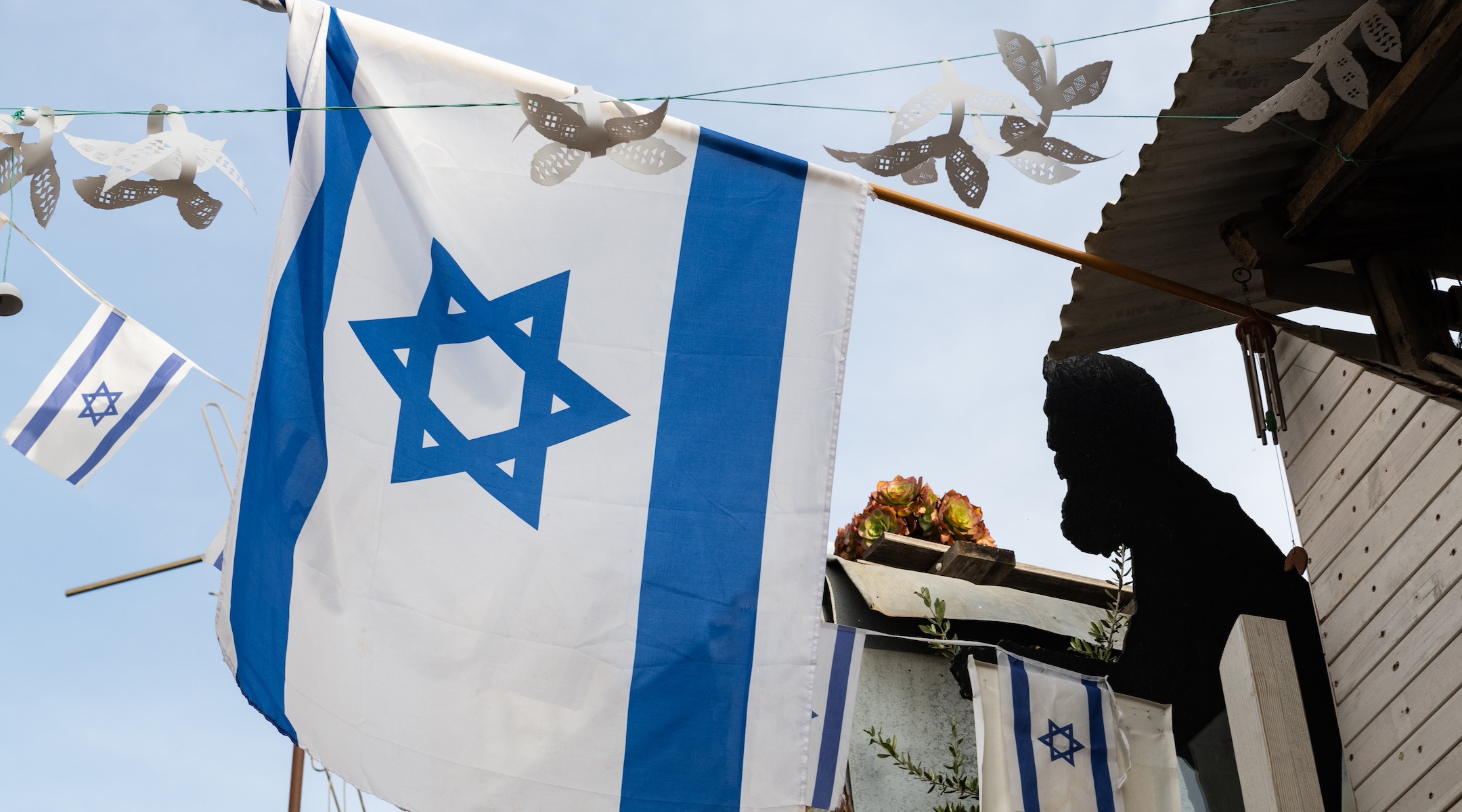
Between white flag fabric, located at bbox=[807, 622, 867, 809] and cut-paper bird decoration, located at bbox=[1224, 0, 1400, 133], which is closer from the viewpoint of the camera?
cut-paper bird decoration, located at bbox=[1224, 0, 1400, 133]

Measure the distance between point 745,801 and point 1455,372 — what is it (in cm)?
304

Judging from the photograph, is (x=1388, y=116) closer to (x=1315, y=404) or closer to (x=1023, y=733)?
(x=1315, y=404)

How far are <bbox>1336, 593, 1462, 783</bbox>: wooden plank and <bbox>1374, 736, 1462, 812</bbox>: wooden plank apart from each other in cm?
17

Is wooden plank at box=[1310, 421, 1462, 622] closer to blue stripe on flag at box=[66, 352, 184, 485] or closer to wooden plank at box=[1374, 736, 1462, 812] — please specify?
wooden plank at box=[1374, 736, 1462, 812]

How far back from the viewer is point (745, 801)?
302cm

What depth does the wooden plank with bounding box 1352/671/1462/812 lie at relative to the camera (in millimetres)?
3871

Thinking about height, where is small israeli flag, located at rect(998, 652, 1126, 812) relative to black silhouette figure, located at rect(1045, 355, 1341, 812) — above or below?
below

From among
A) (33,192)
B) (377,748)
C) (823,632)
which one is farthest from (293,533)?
(823,632)

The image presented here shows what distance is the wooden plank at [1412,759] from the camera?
3.87m

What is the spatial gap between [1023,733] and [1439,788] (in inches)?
61.7

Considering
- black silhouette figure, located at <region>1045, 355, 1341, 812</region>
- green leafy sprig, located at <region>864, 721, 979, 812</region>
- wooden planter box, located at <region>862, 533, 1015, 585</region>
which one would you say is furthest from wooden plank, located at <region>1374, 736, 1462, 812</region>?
wooden planter box, located at <region>862, 533, 1015, 585</region>

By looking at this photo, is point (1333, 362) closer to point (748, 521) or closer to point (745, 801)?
point (748, 521)

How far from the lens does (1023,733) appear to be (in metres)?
4.91

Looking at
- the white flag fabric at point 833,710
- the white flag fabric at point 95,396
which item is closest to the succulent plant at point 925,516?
the white flag fabric at point 833,710
